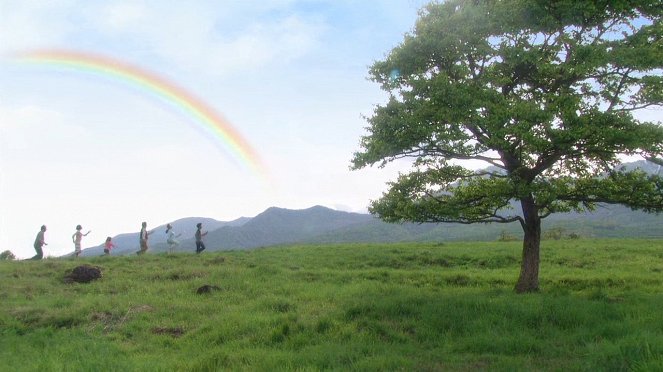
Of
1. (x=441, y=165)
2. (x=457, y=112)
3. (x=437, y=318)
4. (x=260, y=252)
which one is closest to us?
(x=437, y=318)

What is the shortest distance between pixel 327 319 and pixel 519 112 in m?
8.95

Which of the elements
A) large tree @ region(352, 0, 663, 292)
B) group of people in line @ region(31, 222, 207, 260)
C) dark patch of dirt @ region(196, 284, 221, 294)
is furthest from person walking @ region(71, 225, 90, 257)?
large tree @ region(352, 0, 663, 292)

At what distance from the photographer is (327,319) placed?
14539 millimetres

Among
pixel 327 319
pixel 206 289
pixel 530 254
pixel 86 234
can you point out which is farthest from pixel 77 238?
pixel 530 254

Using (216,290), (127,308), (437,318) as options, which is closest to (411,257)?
(216,290)

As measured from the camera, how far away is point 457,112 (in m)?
15.9

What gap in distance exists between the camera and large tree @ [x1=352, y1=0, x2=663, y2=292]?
15125mm

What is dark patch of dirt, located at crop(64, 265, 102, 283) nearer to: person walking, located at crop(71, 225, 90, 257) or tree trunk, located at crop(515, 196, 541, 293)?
person walking, located at crop(71, 225, 90, 257)

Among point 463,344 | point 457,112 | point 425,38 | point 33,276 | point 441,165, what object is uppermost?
point 425,38

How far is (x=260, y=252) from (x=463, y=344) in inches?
918

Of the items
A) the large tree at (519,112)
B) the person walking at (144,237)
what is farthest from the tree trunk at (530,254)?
the person walking at (144,237)

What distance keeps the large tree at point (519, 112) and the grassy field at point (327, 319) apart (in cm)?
355

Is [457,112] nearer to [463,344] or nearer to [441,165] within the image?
[441,165]

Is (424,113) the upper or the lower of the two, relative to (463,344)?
upper
